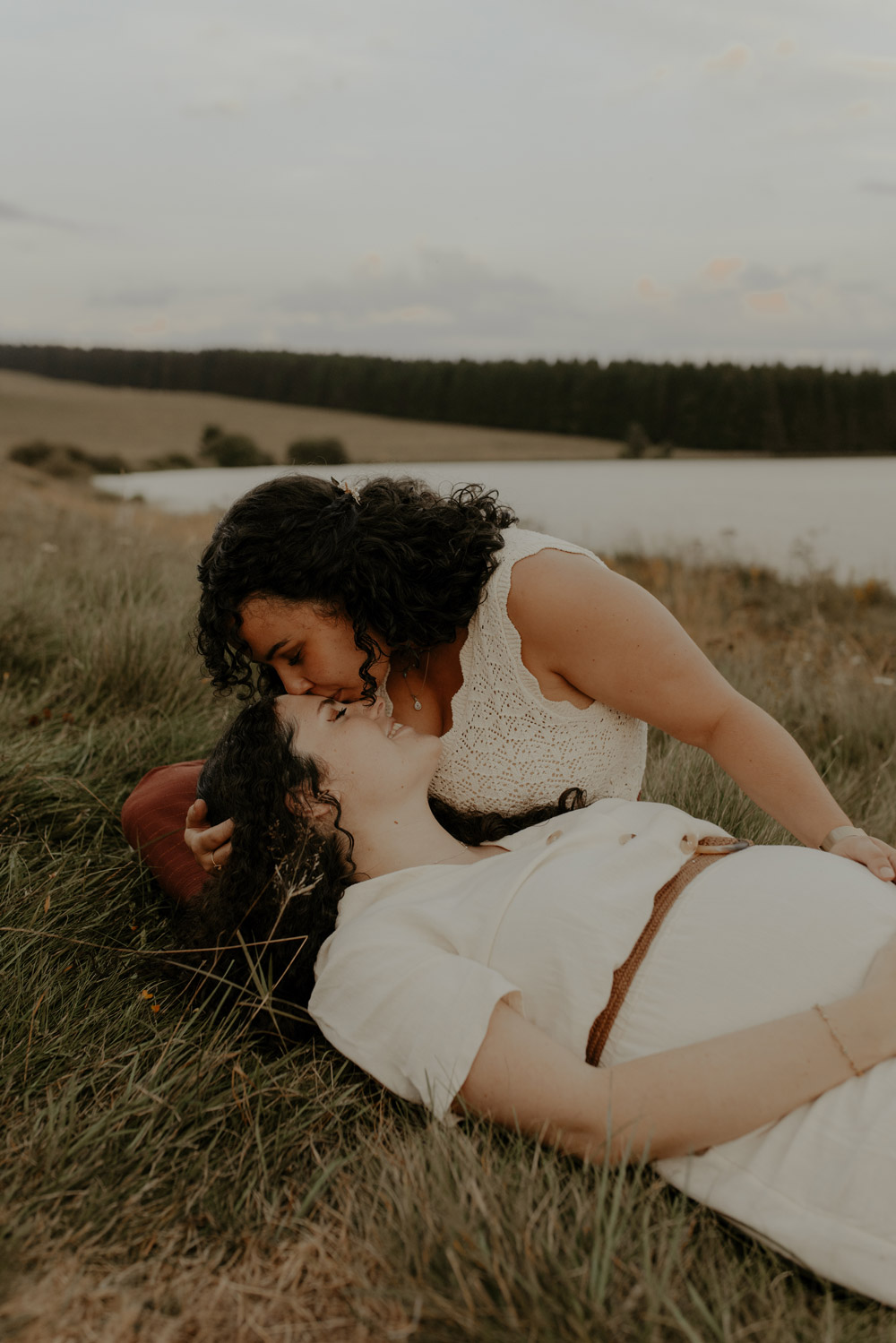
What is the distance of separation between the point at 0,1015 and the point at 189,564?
225 inches

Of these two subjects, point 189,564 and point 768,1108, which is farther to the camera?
point 189,564

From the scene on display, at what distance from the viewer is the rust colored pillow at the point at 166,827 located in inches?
103

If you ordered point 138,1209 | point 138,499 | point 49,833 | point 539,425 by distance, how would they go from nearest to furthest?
point 138,1209 < point 49,833 < point 138,499 < point 539,425

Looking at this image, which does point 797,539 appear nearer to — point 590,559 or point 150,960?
point 590,559

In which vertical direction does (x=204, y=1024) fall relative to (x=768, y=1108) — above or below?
Result: below

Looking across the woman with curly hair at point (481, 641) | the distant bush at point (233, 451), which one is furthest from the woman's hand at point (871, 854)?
the distant bush at point (233, 451)

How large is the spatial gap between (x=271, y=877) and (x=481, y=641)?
0.84 meters

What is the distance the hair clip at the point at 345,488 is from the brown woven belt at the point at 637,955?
1307mm

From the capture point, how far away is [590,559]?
2.38 metres

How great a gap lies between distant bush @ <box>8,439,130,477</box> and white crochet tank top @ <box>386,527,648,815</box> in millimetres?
34499

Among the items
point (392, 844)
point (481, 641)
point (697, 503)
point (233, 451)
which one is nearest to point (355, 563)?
point (481, 641)

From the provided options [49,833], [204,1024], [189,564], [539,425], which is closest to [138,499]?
[189,564]

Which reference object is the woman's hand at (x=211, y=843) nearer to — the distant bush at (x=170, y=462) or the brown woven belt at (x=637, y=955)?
the brown woven belt at (x=637, y=955)

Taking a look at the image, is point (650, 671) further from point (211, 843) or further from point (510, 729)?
point (211, 843)
